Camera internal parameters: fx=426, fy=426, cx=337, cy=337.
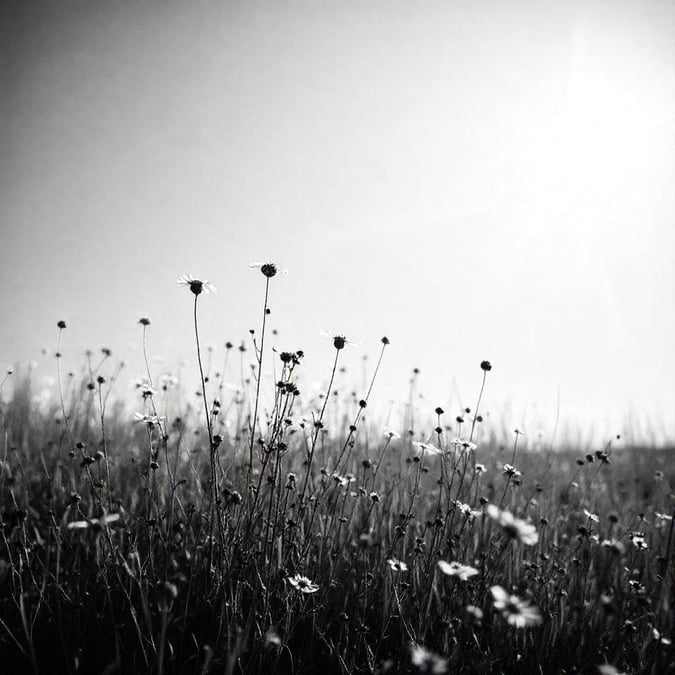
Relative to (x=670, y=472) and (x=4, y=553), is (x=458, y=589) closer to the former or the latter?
(x=4, y=553)

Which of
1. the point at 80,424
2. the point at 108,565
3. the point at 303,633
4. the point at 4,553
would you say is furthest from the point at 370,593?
the point at 80,424

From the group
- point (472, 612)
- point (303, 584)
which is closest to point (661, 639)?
point (472, 612)

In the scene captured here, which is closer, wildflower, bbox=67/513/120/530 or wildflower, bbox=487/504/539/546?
wildflower, bbox=487/504/539/546

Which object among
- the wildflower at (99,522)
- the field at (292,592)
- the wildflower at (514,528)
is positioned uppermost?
the wildflower at (514,528)

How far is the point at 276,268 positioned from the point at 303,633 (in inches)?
82.0

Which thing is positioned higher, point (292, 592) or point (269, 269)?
point (269, 269)

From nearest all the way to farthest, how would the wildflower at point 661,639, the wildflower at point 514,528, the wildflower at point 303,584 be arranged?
the wildflower at point 514,528 → the wildflower at point 661,639 → the wildflower at point 303,584

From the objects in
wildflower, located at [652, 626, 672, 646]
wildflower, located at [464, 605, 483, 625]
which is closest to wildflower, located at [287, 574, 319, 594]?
wildflower, located at [464, 605, 483, 625]

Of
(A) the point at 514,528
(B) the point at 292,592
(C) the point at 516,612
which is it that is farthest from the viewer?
(B) the point at 292,592

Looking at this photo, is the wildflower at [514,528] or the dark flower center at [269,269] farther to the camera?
the dark flower center at [269,269]

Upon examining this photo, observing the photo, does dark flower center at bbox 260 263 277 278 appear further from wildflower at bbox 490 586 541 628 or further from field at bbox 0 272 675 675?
wildflower at bbox 490 586 541 628

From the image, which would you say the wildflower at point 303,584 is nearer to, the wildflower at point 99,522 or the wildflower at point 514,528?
the wildflower at point 99,522

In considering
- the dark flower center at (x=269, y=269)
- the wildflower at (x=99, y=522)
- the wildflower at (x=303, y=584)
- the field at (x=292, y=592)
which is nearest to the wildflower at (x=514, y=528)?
the field at (x=292, y=592)

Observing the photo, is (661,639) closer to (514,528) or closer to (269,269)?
(514,528)
